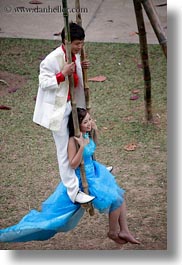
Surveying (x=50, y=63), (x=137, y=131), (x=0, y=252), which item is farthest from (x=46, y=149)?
(x=50, y=63)

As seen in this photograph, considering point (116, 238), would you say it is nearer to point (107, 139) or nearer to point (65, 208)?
point (65, 208)

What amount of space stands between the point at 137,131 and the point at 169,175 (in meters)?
1.19

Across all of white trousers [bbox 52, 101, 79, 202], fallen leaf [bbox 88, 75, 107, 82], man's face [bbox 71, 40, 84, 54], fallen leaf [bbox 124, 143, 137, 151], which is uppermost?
man's face [bbox 71, 40, 84, 54]

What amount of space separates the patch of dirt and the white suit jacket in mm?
2129

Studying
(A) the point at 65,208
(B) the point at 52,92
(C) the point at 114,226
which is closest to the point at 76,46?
(B) the point at 52,92

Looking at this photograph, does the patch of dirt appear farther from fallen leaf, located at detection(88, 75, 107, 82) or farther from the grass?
fallen leaf, located at detection(88, 75, 107, 82)

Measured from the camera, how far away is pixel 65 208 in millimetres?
3879

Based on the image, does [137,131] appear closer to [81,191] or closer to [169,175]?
[169,175]

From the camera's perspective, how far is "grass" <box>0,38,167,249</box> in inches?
176

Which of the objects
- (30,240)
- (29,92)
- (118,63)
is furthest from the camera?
(118,63)

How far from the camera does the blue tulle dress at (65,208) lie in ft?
12.6

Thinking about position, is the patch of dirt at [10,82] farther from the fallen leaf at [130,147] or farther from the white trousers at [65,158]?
the white trousers at [65,158]

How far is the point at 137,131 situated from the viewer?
5.29 m

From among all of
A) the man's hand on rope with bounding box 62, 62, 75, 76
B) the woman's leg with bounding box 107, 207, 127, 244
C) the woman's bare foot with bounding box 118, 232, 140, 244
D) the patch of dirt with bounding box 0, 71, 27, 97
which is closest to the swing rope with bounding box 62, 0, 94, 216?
the man's hand on rope with bounding box 62, 62, 75, 76
